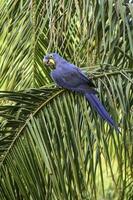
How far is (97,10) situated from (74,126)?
0.61 metres

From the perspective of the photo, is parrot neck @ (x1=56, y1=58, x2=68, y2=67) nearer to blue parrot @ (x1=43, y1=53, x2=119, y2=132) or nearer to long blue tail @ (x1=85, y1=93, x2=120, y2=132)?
blue parrot @ (x1=43, y1=53, x2=119, y2=132)

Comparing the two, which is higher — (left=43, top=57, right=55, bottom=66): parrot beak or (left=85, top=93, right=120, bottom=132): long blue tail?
(left=43, top=57, right=55, bottom=66): parrot beak

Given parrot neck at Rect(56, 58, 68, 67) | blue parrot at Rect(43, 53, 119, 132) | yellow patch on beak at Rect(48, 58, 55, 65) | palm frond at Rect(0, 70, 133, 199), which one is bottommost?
palm frond at Rect(0, 70, 133, 199)

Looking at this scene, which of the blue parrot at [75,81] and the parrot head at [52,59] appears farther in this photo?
the parrot head at [52,59]

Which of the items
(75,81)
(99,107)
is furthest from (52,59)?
(99,107)

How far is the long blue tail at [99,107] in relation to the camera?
64.6 inches

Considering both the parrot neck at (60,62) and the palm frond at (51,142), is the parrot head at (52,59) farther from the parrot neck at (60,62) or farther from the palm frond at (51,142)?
the palm frond at (51,142)

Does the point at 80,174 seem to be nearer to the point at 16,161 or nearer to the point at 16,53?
the point at 16,161

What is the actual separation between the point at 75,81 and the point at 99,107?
170mm

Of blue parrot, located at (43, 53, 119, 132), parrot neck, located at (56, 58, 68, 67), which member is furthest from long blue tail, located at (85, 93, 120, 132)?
parrot neck, located at (56, 58, 68, 67)

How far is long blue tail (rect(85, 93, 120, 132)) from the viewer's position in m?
1.64

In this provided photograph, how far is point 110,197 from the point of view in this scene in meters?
4.37

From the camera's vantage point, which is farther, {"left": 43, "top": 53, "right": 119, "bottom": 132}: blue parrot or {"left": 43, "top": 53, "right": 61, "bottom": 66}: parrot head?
{"left": 43, "top": 53, "right": 61, "bottom": 66}: parrot head

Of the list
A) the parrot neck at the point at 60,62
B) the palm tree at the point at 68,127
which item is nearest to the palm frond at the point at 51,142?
the palm tree at the point at 68,127
